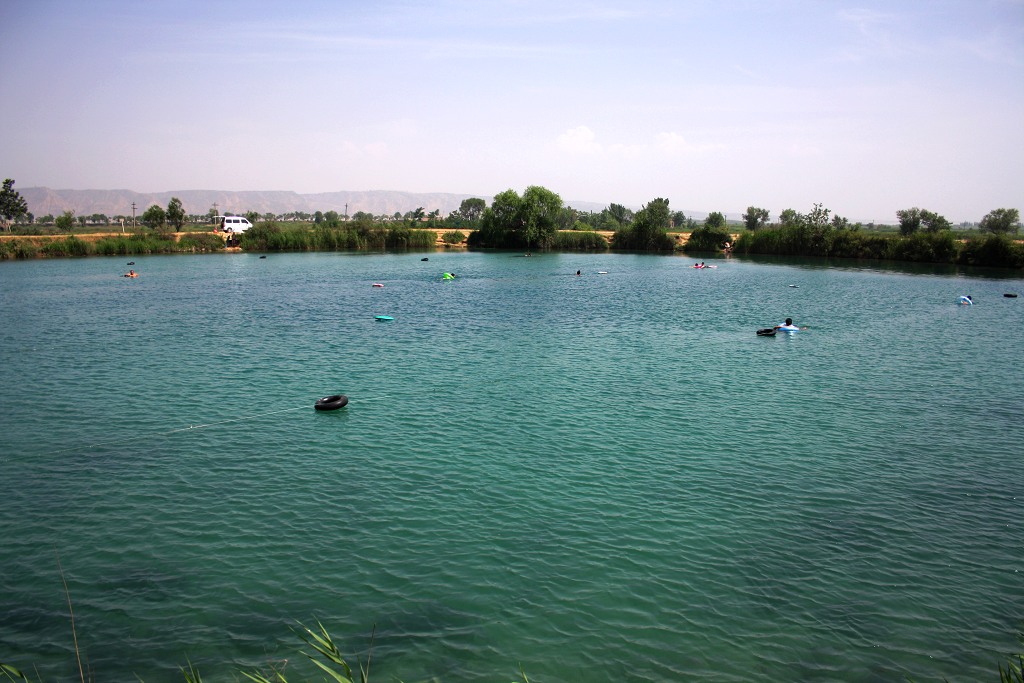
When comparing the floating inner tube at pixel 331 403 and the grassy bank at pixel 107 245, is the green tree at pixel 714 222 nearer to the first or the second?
the grassy bank at pixel 107 245

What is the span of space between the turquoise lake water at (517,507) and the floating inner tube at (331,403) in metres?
0.25

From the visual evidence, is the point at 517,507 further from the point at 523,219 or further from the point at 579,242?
the point at 579,242

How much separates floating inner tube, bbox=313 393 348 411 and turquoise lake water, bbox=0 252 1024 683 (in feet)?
0.83

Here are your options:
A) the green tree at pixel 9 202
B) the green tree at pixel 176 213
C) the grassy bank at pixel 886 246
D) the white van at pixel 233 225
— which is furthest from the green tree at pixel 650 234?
the green tree at pixel 9 202

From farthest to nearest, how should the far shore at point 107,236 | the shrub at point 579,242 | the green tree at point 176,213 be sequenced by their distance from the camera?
1. the shrub at point 579,242
2. the green tree at point 176,213
3. the far shore at point 107,236

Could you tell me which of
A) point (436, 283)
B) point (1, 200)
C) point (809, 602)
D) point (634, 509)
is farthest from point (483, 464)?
point (1, 200)

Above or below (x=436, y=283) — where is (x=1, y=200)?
above

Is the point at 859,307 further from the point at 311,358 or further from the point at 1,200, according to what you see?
the point at 1,200

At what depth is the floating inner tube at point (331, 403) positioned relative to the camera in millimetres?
19906

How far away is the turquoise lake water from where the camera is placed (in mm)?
9484

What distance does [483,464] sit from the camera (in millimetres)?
15945

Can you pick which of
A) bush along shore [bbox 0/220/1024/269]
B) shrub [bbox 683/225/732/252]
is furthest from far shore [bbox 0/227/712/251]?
shrub [bbox 683/225/732/252]

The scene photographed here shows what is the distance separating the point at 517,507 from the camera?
13641 mm

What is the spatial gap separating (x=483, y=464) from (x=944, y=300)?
4803cm
